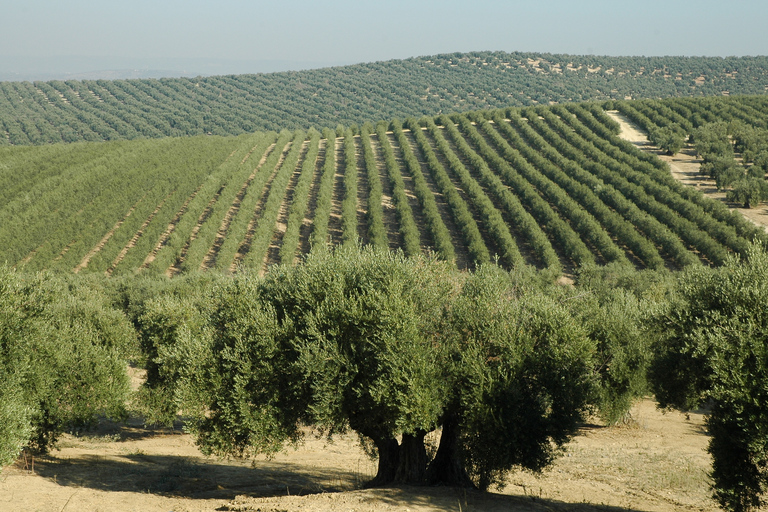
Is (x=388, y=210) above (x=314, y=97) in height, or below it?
below

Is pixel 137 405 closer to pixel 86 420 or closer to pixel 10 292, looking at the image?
pixel 86 420

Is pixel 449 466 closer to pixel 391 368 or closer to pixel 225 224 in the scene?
pixel 391 368

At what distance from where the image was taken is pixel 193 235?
6419 cm

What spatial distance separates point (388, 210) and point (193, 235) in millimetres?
23231

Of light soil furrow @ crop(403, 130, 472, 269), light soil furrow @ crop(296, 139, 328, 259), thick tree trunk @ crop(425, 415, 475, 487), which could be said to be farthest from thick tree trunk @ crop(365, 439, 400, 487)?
light soil furrow @ crop(403, 130, 472, 269)

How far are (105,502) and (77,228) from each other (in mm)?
53726

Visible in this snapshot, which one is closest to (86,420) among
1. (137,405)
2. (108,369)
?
(108,369)

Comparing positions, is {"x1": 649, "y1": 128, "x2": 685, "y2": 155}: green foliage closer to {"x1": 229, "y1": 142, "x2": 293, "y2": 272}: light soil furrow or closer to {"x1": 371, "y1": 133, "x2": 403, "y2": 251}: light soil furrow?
{"x1": 371, "y1": 133, "x2": 403, "y2": 251}: light soil furrow

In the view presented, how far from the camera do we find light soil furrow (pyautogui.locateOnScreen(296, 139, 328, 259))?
2482 inches

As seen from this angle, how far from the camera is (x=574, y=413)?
15.8m

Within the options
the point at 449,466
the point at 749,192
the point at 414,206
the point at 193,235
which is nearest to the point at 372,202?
the point at 414,206

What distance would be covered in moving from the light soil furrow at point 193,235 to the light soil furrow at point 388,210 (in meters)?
20.9

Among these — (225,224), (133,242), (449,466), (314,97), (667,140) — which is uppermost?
(314,97)

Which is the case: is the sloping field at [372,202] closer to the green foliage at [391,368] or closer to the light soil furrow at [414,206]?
the light soil furrow at [414,206]
